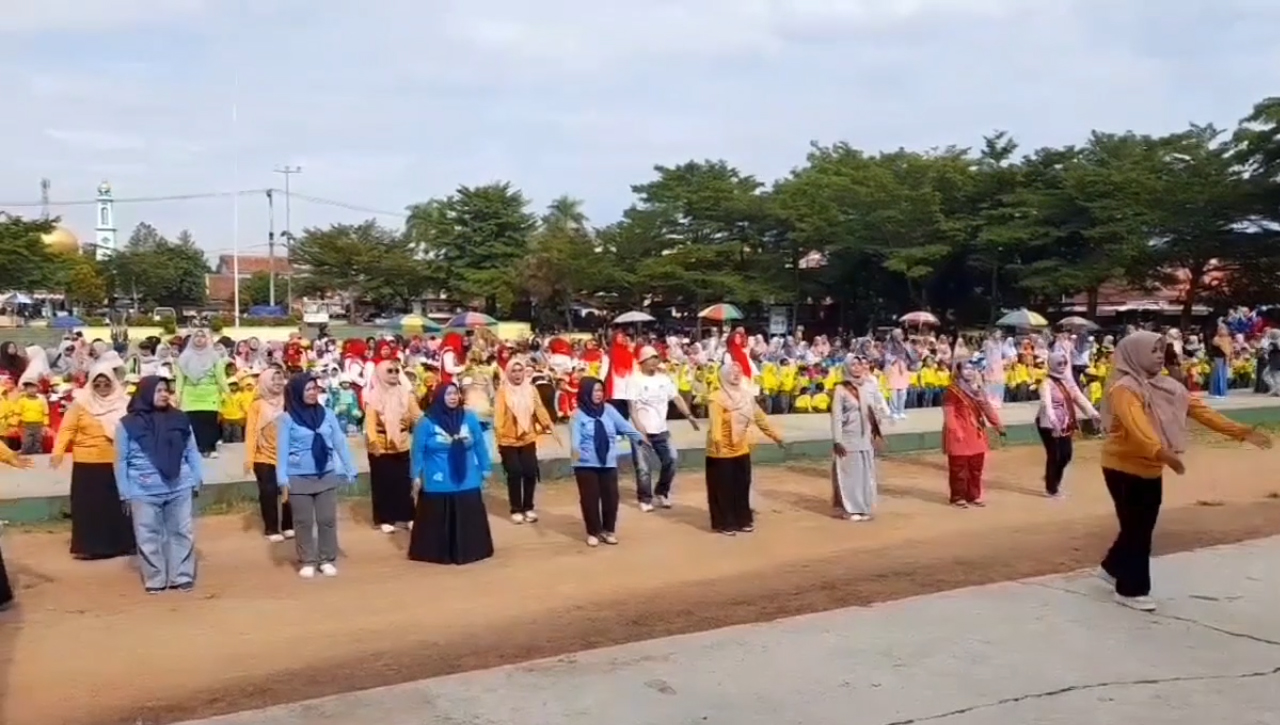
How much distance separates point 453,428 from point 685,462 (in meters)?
5.61

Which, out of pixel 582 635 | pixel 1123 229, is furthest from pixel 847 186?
pixel 582 635

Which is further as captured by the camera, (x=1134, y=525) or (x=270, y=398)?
(x=270, y=398)

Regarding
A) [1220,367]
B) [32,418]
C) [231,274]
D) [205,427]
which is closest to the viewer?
[205,427]

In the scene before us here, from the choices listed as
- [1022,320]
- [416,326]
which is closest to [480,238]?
[416,326]

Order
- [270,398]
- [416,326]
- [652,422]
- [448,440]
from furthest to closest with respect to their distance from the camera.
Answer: [416,326], [652,422], [270,398], [448,440]

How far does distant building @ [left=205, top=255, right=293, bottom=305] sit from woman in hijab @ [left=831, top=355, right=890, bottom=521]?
54700 mm

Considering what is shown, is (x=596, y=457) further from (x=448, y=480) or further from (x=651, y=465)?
(x=651, y=465)

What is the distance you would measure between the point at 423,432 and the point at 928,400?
13.7m

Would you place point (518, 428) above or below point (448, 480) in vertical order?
above

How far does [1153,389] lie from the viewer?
6832mm

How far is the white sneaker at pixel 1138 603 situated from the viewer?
22.3 feet

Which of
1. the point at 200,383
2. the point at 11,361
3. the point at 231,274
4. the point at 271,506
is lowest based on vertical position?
the point at 271,506

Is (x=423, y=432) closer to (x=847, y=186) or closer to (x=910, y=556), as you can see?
(x=910, y=556)

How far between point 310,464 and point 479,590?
1405mm
